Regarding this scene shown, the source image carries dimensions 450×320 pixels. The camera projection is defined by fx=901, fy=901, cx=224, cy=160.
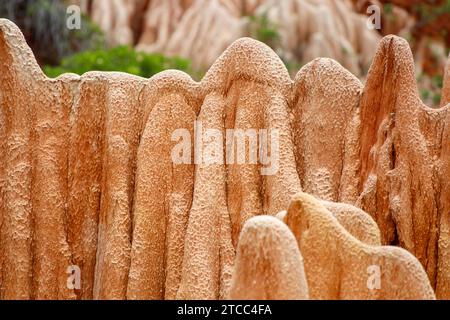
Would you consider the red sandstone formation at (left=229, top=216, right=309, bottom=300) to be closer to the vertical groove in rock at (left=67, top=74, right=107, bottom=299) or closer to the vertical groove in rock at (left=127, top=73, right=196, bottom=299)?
the vertical groove in rock at (left=127, top=73, right=196, bottom=299)

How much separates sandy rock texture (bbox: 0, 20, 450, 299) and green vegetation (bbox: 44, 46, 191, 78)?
591cm

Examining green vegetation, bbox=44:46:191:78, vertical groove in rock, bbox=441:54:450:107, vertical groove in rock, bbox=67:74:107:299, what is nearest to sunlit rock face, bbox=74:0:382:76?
green vegetation, bbox=44:46:191:78

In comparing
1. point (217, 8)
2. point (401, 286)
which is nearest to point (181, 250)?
point (401, 286)

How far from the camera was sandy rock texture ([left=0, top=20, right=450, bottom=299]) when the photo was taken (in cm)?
530

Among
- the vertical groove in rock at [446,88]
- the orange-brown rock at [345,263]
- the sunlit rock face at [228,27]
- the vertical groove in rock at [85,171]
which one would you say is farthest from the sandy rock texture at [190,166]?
the sunlit rock face at [228,27]

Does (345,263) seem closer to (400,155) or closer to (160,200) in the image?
(400,155)

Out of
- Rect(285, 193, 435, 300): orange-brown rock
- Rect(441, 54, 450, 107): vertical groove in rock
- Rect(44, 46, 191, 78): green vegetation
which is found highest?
Rect(44, 46, 191, 78): green vegetation

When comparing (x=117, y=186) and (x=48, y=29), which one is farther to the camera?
(x=48, y=29)

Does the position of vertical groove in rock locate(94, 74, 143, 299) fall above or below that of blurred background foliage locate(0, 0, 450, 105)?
below

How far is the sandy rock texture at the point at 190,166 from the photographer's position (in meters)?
5.30

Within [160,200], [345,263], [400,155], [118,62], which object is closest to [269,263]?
[345,263]

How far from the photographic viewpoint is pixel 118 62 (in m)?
12.2

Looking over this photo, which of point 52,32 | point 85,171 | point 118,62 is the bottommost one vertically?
point 85,171

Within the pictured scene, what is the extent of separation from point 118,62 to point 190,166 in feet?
22.8
